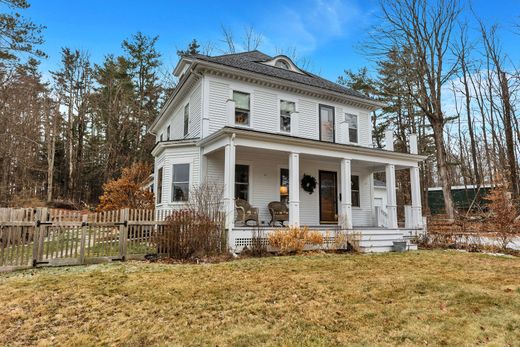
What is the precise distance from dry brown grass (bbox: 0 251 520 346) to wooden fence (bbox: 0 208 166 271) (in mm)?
582

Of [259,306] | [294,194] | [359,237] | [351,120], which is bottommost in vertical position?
[259,306]

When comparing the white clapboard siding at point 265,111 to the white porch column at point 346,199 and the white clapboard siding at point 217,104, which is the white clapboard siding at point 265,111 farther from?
the white porch column at point 346,199

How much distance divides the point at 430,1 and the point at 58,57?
28267 mm

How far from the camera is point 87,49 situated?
28.3 m

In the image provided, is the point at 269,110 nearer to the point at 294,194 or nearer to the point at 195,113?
the point at 195,113

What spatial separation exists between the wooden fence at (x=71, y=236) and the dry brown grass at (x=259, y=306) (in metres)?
0.58

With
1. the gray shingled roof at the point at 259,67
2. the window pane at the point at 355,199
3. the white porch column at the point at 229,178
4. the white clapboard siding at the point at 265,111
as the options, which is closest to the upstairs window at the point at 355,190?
the window pane at the point at 355,199

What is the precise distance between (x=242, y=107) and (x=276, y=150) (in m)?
2.94

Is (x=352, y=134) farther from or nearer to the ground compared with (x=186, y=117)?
nearer to the ground

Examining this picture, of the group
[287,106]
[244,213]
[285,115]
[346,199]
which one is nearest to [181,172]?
[244,213]

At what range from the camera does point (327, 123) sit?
1438 cm

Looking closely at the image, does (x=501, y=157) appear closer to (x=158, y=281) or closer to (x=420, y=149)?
(x=420, y=149)

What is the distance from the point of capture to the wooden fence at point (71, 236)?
6988 mm

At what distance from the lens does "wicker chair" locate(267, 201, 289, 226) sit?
11.6 meters
